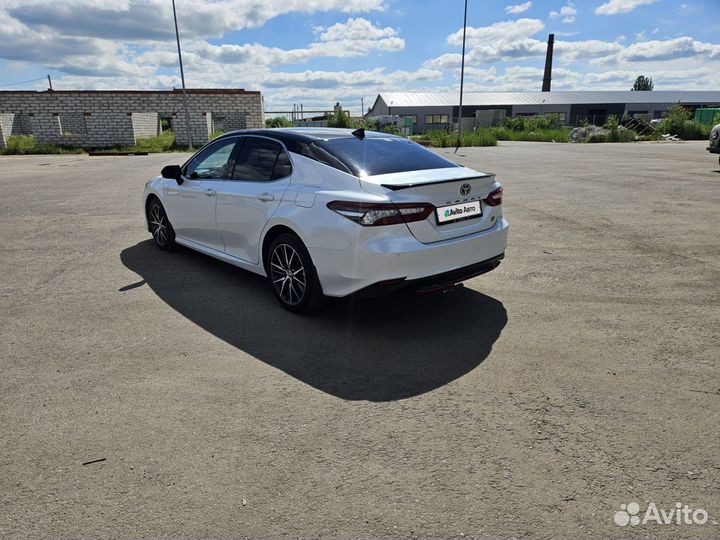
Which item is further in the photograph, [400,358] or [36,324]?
[36,324]

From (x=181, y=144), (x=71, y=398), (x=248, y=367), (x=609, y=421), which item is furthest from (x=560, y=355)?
(x=181, y=144)

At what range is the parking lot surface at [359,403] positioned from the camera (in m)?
2.34

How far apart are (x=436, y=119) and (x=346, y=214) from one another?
263 feet

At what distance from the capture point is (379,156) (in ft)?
14.9

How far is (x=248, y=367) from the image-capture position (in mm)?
3699

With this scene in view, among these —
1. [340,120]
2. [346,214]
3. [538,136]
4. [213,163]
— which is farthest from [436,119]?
[346,214]

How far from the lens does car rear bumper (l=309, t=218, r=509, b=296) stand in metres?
3.87

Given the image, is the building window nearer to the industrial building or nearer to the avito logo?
the industrial building

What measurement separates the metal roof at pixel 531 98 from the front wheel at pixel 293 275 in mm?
77788

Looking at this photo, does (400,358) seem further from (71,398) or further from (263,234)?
(71,398)

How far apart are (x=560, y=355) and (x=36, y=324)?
4.32 metres

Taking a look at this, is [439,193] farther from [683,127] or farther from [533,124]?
[533,124]

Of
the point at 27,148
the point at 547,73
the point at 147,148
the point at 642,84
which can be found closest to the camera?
the point at 27,148

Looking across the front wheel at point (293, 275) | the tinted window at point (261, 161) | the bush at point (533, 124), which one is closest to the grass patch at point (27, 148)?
the tinted window at point (261, 161)
